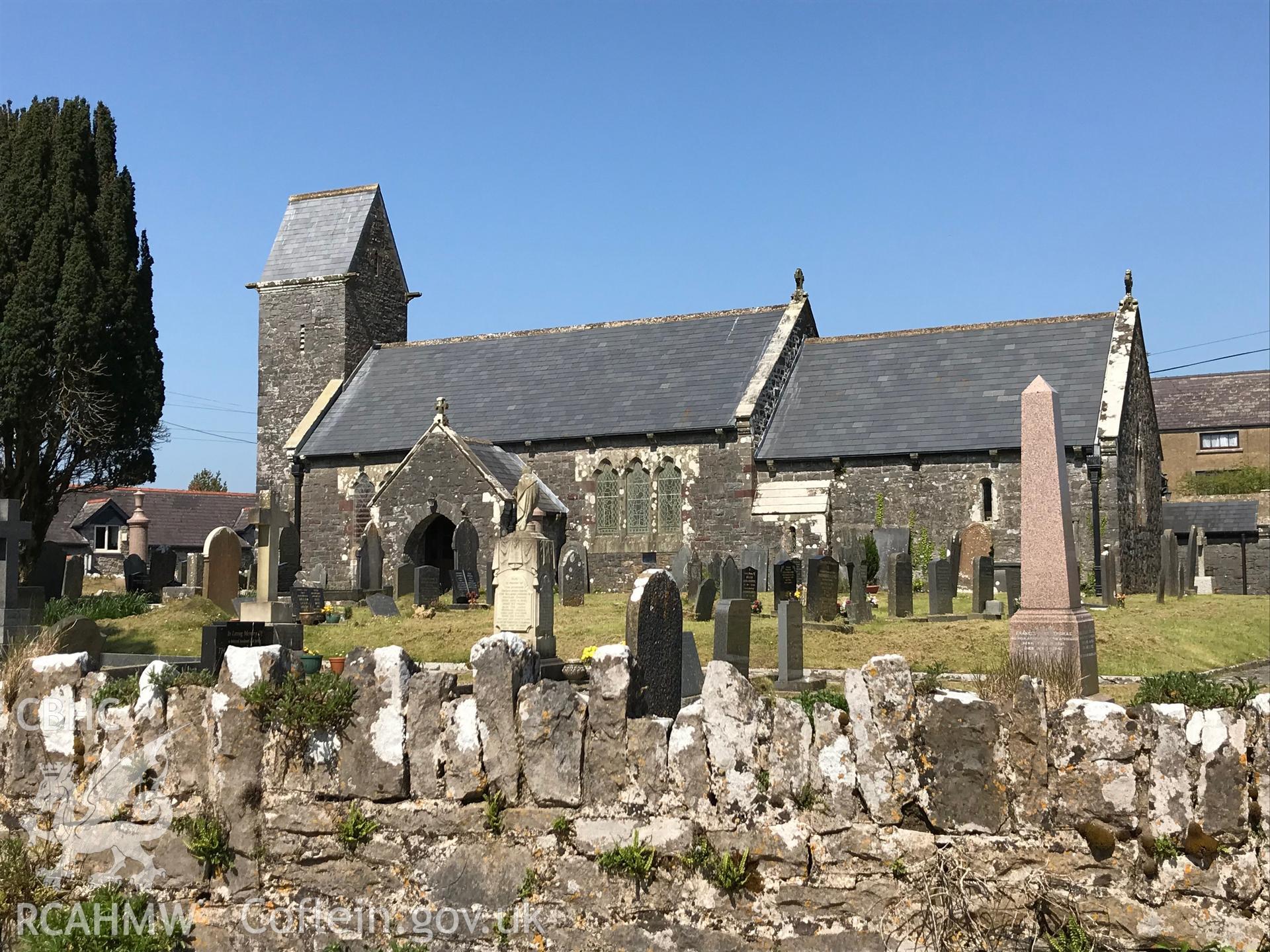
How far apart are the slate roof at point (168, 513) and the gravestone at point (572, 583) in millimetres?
38777

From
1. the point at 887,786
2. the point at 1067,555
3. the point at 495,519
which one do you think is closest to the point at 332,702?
the point at 887,786

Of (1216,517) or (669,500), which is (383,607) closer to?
(669,500)

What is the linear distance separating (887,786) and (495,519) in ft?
76.8

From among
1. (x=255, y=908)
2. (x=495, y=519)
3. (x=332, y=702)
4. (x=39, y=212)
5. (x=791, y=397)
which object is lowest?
(x=255, y=908)

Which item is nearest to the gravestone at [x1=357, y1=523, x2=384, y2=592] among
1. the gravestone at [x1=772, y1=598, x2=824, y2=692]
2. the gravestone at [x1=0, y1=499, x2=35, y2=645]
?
the gravestone at [x1=0, y1=499, x2=35, y2=645]

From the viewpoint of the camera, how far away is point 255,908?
212 inches

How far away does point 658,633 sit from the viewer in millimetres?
9547

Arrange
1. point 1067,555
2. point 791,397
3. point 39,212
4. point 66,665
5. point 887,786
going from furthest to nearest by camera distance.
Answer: point 791,397 < point 39,212 < point 1067,555 < point 66,665 < point 887,786

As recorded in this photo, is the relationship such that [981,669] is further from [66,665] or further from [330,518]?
[330,518]

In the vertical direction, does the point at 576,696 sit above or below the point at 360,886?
above

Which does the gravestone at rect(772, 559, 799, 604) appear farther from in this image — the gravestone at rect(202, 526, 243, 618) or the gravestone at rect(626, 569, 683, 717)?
the gravestone at rect(202, 526, 243, 618)

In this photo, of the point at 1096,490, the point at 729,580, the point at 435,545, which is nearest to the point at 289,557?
the point at 435,545

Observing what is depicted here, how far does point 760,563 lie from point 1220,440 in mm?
41683

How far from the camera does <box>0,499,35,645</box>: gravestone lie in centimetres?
1242
